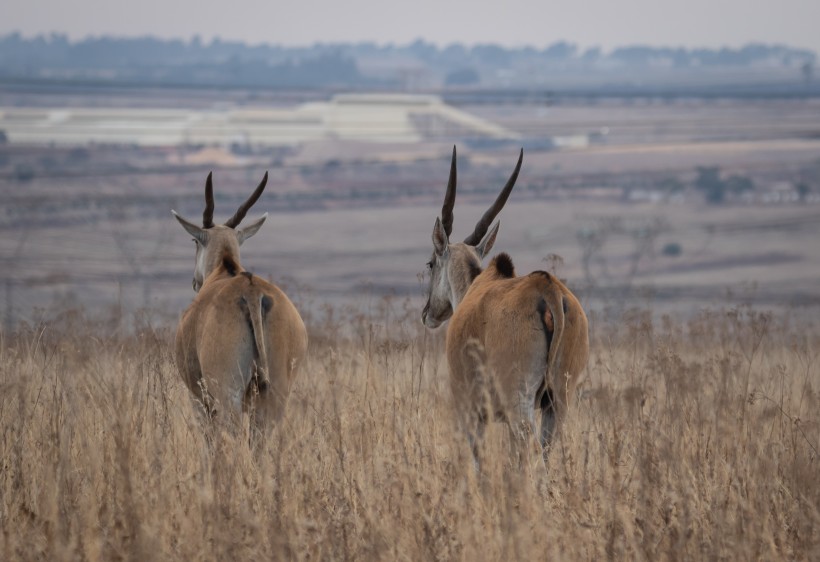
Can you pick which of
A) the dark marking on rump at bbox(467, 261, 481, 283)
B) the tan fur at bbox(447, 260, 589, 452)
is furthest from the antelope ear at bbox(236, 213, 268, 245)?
the tan fur at bbox(447, 260, 589, 452)

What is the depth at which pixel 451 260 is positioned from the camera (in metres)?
10.3

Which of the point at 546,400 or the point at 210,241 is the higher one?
the point at 210,241

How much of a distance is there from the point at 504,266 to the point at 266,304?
171cm

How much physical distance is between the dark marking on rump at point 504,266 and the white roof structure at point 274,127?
463 ft

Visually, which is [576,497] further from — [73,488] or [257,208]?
[257,208]

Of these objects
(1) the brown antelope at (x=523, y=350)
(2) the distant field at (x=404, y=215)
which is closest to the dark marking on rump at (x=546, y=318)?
(1) the brown antelope at (x=523, y=350)

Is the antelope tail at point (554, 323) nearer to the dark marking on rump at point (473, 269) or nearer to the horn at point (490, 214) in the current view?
the horn at point (490, 214)

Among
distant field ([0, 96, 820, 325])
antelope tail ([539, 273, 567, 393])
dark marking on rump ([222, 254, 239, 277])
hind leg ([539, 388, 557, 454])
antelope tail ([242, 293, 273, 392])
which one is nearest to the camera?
antelope tail ([539, 273, 567, 393])

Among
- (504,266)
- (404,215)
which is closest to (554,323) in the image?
(504,266)

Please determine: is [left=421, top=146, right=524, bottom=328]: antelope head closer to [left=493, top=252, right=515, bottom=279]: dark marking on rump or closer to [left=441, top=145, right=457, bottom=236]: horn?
[left=441, top=145, right=457, bottom=236]: horn

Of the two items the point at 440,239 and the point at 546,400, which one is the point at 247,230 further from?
the point at 546,400

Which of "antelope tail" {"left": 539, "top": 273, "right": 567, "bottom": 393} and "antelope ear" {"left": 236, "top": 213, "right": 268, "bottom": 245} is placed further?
"antelope ear" {"left": 236, "top": 213, "right": 268, "bottom": 245}

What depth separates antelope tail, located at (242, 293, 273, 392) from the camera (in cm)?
880

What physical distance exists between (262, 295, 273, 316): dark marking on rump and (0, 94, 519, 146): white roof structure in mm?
141309
